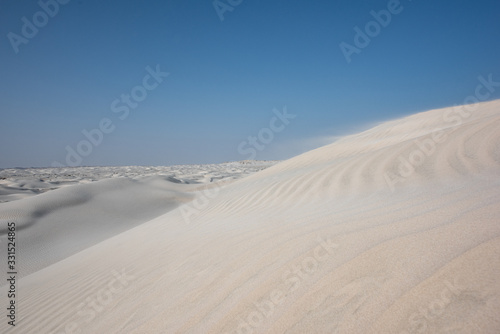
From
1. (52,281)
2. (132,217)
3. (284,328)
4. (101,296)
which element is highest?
(132,217)

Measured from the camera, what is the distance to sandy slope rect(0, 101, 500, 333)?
1.05 m

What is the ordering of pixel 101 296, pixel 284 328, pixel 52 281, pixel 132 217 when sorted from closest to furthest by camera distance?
pixel 284 328
pixel 101 296
pixel 52 281
pixel 132 217

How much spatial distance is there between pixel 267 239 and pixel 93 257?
11.0ft

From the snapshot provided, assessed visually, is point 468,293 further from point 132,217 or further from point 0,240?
point 132,217

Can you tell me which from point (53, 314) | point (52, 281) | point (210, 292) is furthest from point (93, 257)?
point (210, 292)

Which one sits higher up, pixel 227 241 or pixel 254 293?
pixel 227 241

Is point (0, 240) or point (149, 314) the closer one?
point (149, 314)

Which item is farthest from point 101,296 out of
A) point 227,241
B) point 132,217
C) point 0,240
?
point 132,217

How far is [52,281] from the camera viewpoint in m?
3.52

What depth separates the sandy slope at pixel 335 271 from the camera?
1046mm

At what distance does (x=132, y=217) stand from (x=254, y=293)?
7843mm

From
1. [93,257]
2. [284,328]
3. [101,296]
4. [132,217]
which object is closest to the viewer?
[284,328]

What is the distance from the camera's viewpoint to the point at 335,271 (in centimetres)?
136

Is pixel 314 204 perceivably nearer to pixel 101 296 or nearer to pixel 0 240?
pixel 101 296
